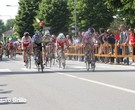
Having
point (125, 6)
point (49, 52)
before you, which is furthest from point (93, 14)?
point (49, 52)

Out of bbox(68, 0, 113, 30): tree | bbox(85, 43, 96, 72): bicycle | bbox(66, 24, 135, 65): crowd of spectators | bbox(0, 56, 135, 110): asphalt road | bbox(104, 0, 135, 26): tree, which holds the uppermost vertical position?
bbox(68, 0, 113, 30): tree

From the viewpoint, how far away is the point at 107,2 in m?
42.8

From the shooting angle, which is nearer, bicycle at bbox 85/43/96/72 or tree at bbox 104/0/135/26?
bicycle at bbox 85/43/96/72

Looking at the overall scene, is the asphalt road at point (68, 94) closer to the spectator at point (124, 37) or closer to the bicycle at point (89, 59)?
the bicycle at point (89, 59)

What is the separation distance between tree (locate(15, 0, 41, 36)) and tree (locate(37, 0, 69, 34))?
1239 centimetres

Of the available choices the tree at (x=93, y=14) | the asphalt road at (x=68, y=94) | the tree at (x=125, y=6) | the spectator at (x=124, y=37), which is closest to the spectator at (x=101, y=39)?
the spectator at (x=124, y=37)

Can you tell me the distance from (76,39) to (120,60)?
919 cm

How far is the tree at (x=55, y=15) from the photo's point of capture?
252 feet

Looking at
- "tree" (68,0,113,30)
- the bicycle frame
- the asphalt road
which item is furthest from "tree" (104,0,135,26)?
the asphalt road

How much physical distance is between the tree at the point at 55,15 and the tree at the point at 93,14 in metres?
11.1

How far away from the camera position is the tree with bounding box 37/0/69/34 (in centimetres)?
7681

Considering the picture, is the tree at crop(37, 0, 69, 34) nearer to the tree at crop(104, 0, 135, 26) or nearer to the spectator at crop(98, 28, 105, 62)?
the tree at crop(104, 0, 135, 26)

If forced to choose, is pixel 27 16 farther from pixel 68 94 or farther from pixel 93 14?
pixel 68 94

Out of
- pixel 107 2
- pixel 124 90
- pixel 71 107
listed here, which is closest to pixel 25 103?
pixel 71 107
